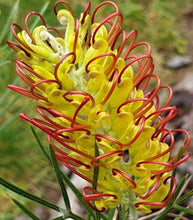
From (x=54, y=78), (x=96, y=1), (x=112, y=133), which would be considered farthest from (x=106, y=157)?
(x=96, y=1)

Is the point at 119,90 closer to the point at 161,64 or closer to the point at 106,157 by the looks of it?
the point at 106,157

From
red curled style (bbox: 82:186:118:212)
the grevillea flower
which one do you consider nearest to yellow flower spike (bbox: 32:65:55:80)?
the grevillea flower

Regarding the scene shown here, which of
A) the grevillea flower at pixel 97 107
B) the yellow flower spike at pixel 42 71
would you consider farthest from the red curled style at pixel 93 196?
the yellow flower spike at pixel 42 71

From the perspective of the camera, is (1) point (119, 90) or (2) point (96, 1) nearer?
(1) point (119, 90)

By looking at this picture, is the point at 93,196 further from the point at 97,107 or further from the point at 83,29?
the point at 83,29

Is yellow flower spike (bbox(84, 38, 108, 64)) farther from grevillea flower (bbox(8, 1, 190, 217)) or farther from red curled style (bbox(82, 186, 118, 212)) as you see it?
red curled style (bbox(82, 186, 118, 212))

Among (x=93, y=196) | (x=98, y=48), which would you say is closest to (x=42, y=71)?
(x=98, y=48)

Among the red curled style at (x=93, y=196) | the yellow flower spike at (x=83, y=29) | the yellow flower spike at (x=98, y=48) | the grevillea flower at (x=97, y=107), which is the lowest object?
the red curled style at (x=93, y=196)

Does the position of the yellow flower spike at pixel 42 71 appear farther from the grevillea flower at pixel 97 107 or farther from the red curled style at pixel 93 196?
the red curled style at pixel 93 196
